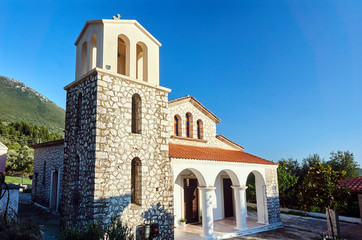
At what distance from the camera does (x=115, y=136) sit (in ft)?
27.5

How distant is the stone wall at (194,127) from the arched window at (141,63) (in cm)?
377

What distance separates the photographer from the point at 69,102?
9.99 m

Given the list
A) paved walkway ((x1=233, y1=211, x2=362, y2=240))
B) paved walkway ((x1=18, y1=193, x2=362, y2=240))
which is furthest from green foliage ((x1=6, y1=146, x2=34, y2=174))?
paved walkway ((x1=233, y1=211, x2=362, y2=240))

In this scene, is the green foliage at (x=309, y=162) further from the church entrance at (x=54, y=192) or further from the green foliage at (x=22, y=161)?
the green foliage at (x=22, y=161)

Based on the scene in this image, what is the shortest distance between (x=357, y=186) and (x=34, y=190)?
20075 mm

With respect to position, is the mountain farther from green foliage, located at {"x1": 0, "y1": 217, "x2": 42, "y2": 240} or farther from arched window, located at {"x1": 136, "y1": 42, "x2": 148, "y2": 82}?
green foliage, located at {"x1": 0, "y1": 217, "x2": 42, "y2": 240}

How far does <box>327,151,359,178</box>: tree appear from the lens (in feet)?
68.4

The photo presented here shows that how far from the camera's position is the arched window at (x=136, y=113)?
30.8 feet

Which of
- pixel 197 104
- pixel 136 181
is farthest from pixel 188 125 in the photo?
pixel 136 181

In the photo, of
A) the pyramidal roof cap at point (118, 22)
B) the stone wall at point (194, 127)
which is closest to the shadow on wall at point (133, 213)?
the stone wall at point (194, 127)

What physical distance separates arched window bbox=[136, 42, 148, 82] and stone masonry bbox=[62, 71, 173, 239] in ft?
2.25

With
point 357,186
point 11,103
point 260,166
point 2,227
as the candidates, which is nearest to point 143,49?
point 2,227

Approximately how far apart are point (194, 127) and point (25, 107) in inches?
3629

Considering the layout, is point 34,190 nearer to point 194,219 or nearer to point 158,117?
point 194,219
